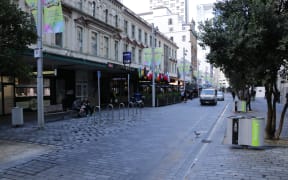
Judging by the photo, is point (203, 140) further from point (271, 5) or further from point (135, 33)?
point (135, 33)

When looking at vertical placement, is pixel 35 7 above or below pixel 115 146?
above

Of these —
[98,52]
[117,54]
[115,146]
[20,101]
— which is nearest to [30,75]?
[115,146]

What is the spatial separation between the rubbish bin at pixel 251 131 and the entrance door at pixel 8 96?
15.4m

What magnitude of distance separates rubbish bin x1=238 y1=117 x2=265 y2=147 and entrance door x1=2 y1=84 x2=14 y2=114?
50.5ft

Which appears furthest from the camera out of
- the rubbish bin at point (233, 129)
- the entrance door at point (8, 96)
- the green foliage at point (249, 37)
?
the entrance door at point (8, 96)

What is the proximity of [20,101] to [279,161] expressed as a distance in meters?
17.2

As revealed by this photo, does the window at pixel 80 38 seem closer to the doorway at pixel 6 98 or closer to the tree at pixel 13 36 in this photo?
the doorway at pixel 6 98

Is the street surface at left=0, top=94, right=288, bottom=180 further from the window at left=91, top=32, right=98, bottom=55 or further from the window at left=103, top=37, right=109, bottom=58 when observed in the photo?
the window at left=103, top=37, right=109, bottom=58

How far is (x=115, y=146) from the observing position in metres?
8.41

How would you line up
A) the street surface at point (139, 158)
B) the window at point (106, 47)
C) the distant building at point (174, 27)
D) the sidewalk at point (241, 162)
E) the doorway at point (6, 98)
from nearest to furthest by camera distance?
the sidewalk at point (241, 162)
the street surface at point (139, 158)
the doorway at point (6, 98)
the window at point (106, 47)
the distant building at point (174, 27)

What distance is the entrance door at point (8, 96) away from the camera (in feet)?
57.7

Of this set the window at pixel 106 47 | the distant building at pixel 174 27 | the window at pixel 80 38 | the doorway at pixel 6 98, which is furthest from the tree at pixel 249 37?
the distant building at pixel 174 27

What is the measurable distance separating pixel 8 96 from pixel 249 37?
52.7ft

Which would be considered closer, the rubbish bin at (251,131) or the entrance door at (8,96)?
the rubbish bin at (251,131)
